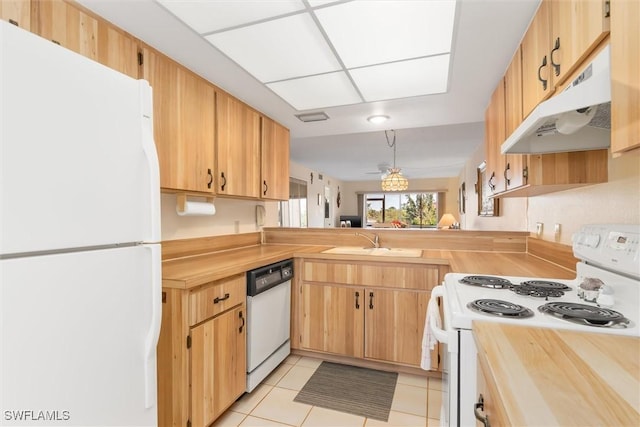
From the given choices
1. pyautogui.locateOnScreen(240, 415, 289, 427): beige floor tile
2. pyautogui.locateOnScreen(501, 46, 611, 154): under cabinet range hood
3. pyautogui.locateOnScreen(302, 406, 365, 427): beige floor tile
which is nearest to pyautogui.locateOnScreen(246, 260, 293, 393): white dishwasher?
pyautogui.locateOnScreen(240, 415, 289, 427): beige floor tile

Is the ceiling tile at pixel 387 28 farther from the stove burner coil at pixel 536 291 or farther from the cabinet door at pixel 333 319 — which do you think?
the cabinet door at pixel 333 319

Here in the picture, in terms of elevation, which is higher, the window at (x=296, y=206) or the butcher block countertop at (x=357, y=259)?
the window at (x=296, y=206)

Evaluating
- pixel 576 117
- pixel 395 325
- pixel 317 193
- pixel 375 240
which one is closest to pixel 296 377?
pixel 395 325

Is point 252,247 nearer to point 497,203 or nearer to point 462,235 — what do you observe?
point 462,235

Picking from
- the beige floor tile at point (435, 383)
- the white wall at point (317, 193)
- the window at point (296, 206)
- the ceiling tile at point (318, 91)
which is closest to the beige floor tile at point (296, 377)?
the beige floor tile at point (435, 383)

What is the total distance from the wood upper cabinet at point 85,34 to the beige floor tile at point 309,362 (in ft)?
7.48

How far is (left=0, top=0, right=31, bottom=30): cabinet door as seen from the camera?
1.14 metres

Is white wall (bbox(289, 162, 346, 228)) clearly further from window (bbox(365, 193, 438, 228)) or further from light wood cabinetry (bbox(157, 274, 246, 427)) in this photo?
light wood cabinetry (bbox(157, 274, 246, 427))

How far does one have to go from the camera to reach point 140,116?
1136 mm

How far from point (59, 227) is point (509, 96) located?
226 centimetres

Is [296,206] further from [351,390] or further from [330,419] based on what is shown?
[330,419]

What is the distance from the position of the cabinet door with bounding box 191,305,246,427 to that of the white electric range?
1136mm

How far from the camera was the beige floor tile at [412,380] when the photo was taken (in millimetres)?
2227

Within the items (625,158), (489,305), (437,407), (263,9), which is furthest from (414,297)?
(263,9)
